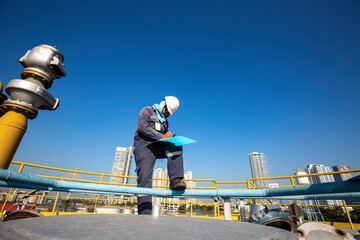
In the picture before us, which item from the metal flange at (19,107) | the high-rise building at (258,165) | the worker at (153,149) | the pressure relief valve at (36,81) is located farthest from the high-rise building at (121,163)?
the metal flange at (19,107)

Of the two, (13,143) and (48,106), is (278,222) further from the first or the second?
(48,106)

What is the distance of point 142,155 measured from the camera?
206 cm

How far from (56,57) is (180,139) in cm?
161

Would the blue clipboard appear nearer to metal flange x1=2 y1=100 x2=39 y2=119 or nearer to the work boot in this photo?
the work boot

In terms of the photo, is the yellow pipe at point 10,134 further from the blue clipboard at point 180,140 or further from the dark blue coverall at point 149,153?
the blue clipboard at point 180,140

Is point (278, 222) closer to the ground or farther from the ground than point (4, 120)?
closer to the ground

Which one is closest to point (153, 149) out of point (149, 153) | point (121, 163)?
point (149, 153)

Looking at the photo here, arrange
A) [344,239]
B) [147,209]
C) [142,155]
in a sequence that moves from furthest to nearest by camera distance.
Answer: [142,155] → [147,209] → [344,239]

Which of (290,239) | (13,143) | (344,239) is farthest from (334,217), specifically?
(13,143)

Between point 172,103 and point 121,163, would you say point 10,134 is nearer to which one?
point 172,103

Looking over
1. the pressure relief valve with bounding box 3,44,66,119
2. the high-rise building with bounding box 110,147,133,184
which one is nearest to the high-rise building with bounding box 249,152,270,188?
the high-rise building with bounding box 110,147,133,184

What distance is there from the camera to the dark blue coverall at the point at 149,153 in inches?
72.6

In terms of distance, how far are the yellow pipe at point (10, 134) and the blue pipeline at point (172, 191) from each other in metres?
0.19

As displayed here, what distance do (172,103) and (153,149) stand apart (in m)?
0.68
